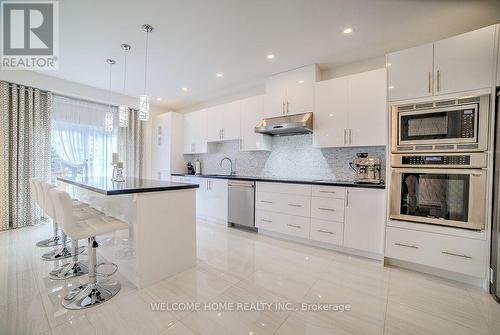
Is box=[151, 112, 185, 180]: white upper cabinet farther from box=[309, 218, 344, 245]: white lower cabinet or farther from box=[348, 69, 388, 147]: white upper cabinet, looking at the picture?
box=[348, 69, 388, 147]: white upper cabinet

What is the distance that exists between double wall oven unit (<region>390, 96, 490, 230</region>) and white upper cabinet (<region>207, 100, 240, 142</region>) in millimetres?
2564

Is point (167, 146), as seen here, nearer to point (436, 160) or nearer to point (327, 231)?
point (327, 231)

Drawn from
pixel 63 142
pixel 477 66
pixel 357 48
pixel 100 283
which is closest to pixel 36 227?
pixel 63 142

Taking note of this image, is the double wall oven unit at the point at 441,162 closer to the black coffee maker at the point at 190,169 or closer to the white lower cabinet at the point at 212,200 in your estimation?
the white lower cabinet at the point at 212,200

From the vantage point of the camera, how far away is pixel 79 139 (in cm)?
423

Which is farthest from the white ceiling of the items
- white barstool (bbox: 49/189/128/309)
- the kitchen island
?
white barstool (bbox: 49/189/128/309)

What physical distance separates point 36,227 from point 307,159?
4.80 meters

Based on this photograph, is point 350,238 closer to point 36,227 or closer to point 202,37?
point 202,37

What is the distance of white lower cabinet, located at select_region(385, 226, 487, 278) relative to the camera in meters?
1.90

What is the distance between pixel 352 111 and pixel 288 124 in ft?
2.94

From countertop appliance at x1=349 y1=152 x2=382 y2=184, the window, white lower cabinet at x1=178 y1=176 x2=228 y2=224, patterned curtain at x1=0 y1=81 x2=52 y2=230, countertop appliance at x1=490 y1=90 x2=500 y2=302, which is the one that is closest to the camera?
countertop appliance at x1=490 y1=90 x2=500 y2=302

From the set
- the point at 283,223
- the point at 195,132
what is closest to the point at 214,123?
the point at 195,132

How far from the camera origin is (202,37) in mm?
2516

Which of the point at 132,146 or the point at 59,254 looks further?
the point at 132,146
